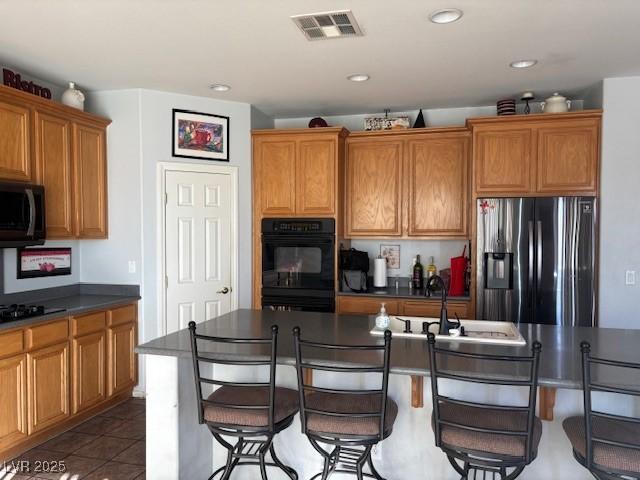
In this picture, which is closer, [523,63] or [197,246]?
[523,63]

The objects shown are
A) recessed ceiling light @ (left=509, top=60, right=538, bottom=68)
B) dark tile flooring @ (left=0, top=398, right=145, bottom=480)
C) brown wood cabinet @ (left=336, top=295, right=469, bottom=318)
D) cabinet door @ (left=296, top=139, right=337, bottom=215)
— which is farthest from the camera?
cabinet door @ (left=296, top=139, right=337, bottom=215)

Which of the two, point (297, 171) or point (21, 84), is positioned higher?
point (21, 84)

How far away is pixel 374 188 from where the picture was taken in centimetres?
449

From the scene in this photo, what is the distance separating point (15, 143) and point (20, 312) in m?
1.12

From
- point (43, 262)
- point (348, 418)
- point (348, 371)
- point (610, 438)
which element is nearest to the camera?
point (610, 438)

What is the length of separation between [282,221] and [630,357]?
298 centimetres

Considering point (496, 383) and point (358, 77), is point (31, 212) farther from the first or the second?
point (496, 383)

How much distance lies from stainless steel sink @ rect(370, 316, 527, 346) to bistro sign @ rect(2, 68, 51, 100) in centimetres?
291

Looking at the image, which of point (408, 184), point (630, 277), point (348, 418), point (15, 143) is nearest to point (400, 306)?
point (408, 184)

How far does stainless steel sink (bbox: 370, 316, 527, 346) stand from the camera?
235cm

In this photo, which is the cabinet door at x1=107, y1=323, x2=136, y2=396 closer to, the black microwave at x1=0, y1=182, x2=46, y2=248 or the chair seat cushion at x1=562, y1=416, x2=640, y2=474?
the black microwave at x1=0, y1=182, x2=46, y2=248

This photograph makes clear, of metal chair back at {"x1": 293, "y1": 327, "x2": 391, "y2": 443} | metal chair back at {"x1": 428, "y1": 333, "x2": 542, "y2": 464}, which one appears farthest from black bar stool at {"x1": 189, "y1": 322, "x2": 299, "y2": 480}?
metal chair back at {"x1": 428, "y1": 333, "x2": 542, "y2": 464}

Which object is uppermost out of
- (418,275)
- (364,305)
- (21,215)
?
(21,215)

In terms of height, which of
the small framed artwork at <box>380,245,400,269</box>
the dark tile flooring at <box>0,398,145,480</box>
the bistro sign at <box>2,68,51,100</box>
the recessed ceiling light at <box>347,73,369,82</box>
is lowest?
the dark tile flooring at <box>0,398,145,480</box>
